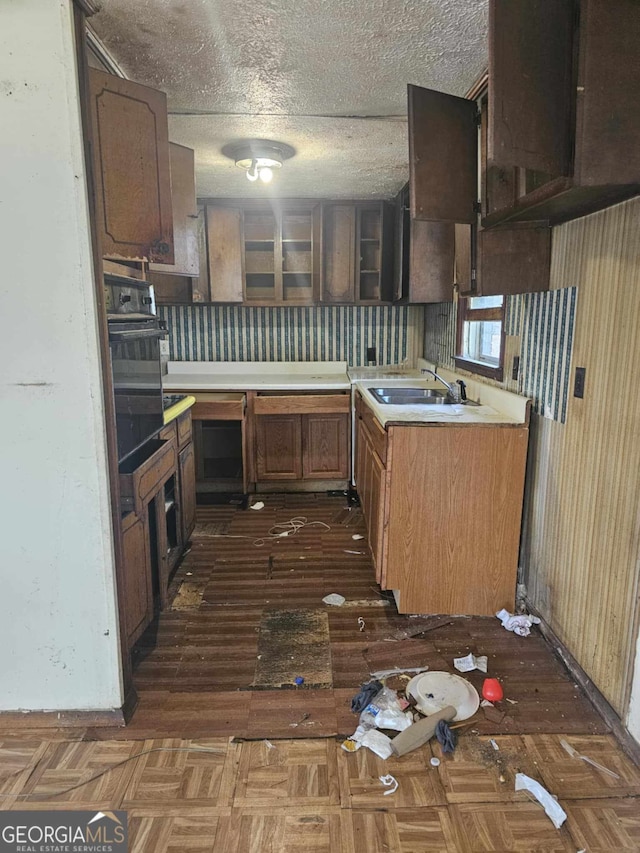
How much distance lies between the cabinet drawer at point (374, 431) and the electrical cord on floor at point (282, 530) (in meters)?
0.77

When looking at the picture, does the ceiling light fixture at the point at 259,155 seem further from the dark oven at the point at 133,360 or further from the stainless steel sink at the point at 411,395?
the stainless steel sink at the point at 411,395

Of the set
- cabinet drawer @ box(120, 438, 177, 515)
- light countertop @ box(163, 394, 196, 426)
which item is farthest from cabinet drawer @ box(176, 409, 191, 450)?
cabinet drawer @ box(120, 438, 177, 515)

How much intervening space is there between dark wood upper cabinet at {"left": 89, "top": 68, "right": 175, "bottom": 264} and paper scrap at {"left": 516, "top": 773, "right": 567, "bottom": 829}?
1.98 meters

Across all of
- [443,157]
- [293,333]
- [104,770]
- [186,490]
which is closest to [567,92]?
[443,157]

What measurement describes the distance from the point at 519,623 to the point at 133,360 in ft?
6.34

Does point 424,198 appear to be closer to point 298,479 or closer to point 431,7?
point 431,7

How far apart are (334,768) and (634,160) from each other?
1835mm

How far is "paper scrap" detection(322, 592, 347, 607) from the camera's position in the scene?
2432mm

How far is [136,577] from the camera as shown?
6.37 ft

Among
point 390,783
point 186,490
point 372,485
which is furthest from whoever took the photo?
point 186,490

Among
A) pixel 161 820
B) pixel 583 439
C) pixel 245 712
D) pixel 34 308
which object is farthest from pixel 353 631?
pixel 34 308

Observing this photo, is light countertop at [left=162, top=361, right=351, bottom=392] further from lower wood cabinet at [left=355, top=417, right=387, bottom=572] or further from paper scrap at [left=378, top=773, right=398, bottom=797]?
paper scrap at [left=378, top=773, right=398, bottom=797]

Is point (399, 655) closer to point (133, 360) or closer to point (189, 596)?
point (189, 596)

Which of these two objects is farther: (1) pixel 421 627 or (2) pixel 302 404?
(2) pixel 302 404
